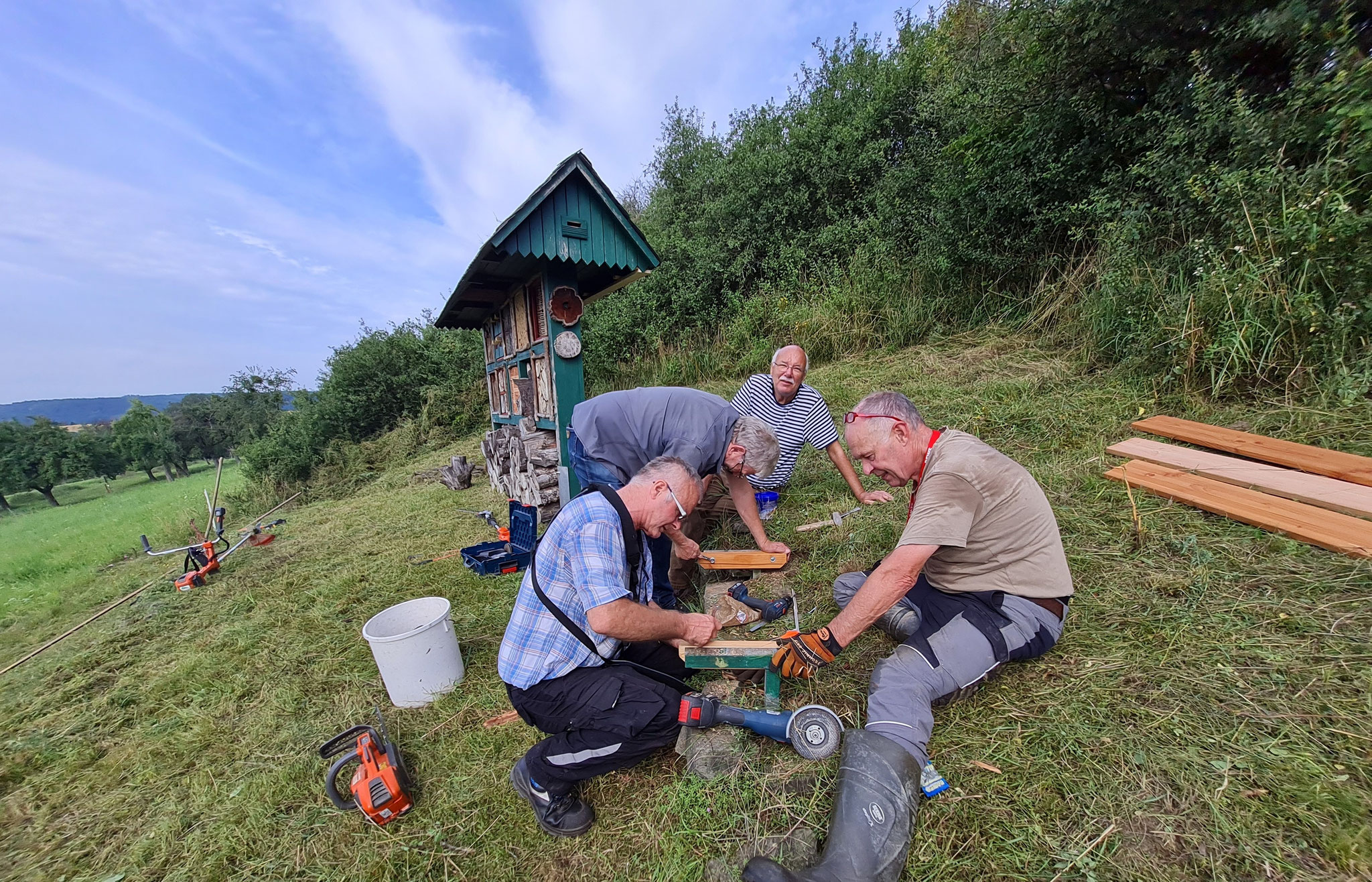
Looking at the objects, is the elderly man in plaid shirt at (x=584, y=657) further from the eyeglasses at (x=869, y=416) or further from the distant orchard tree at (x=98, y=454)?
the distant orchard tree at (x=98, y=454)

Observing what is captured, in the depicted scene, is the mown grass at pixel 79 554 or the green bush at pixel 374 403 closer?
the mown grass at pixel 79 554

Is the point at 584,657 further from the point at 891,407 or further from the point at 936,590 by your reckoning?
the point at 891,407

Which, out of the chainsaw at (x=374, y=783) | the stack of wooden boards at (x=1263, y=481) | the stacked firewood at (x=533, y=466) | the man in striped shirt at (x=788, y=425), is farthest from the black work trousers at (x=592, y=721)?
the stacked firewood at (x=533, y=466)

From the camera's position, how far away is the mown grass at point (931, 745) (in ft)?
4.91

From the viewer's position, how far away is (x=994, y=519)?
77.5 inches

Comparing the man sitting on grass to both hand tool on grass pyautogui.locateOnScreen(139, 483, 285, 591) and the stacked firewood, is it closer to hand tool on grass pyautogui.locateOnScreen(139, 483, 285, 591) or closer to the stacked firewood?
the stacked firewood

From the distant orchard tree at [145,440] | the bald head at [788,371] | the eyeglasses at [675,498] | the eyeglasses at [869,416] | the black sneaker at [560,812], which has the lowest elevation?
the black sneaker at [560,812]

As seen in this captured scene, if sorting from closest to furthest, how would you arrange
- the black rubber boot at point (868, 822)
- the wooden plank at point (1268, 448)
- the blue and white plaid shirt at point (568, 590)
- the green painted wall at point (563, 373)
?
the black rubber boot at point (868, 822)
the blue and white plaid shirt at point (568, 590)
the wooden plank at point (1268, 448)
the green painted wall at point (563, 373)

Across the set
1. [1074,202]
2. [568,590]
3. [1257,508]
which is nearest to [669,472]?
[568,590]

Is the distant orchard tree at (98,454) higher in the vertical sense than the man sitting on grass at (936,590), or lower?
higher

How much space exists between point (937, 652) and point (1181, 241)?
515 centimetres

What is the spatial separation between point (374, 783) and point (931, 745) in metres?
2.36

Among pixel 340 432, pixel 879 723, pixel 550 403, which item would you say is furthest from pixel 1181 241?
pixel 340 432

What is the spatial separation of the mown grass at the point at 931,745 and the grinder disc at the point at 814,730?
0.30ft
